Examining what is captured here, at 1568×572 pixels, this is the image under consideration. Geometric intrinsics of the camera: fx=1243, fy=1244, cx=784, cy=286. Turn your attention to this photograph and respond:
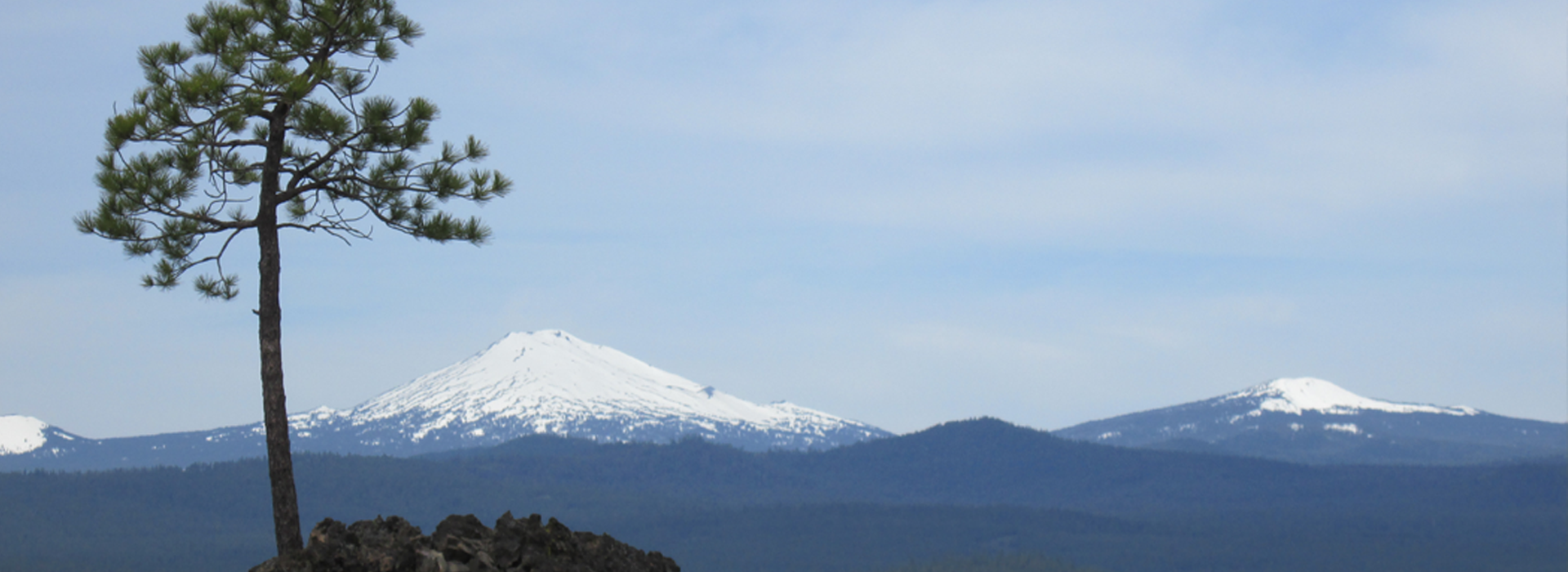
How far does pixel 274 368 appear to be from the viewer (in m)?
22.9

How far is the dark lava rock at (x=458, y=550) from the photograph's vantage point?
1864 centimetres

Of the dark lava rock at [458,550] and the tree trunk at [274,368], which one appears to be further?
the tree trunk at [274,368]

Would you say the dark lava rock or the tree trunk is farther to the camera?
the tree trunk

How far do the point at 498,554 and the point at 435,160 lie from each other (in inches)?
376

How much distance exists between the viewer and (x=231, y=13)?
2470 cm

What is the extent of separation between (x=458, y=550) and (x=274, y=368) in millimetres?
6604

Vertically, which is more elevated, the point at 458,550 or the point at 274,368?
the point at 274,368

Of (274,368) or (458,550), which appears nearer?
(458,550)

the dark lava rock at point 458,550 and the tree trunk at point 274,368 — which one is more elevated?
the tree trunk at point 274,368

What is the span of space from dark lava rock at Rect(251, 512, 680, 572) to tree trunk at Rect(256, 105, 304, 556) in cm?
243

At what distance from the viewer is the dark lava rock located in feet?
61.2

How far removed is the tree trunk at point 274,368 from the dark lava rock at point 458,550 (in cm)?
243

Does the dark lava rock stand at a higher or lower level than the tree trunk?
lower

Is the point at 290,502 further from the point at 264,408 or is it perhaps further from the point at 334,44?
the point at 334,44
